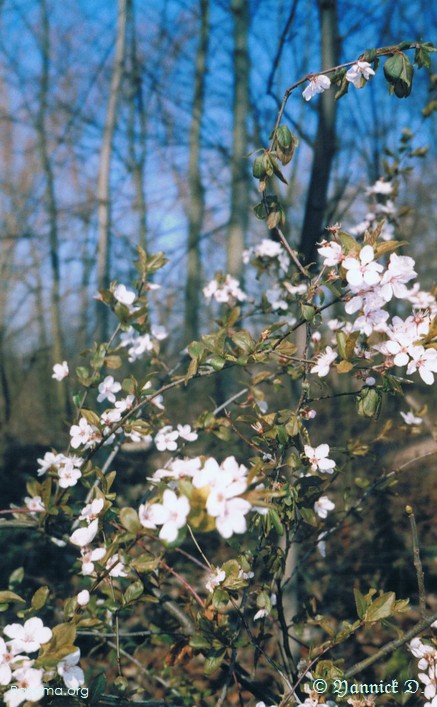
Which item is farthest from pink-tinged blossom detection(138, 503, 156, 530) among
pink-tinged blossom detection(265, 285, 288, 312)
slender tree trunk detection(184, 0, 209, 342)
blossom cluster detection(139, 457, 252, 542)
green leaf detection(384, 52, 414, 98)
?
slender tree trunk detection(184, 0, 209, 342)

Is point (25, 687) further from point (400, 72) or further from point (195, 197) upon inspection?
point (195, 197)

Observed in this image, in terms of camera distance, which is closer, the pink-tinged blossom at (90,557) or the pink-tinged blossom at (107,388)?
the pink-tinged blossom at (90,557)

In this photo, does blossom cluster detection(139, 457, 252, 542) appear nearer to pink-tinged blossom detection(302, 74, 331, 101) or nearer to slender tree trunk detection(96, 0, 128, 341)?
pink-tinged blossom detection(302, 74, 331, 101)

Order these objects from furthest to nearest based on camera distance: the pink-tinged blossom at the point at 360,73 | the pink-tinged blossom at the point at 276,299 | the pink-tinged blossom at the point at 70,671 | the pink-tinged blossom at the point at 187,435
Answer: the pink-tinged blossom at the point at 276,299
the pink-tinged blossom at the point at 187,435
the pink-tinged blossom at the point at 360,73
the pink-tinged blossom at the point at 70,671

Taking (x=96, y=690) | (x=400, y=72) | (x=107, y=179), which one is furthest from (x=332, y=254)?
(x=107, y=179)

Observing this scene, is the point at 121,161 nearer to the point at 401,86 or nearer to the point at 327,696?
the point at 401,86

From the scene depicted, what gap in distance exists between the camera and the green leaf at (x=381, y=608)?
116cm

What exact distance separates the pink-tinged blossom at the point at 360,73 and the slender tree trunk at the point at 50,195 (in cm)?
608

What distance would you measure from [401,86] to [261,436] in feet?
2.99

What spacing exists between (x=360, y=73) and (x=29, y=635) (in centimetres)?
150

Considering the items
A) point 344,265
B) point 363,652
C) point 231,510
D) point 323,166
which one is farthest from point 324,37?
point 363,652

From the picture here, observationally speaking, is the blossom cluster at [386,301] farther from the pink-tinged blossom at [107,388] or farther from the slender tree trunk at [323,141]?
the slender tree trunk at [323,141]

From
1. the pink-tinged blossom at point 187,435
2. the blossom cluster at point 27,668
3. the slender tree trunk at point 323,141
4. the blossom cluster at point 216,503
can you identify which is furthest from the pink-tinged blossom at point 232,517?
the slender tree trunk at point 323,141

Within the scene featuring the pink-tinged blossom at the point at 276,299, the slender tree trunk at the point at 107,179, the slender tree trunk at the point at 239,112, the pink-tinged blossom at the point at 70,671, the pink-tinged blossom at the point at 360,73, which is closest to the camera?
the pink-tinged blossom at the point at 70,671
